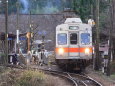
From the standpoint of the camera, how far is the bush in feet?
48.3

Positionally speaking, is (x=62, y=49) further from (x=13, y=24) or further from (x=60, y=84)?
(x=13, y=24)

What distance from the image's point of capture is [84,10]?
4216 cm

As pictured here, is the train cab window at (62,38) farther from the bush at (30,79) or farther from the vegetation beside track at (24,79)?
the bush at (30,79)

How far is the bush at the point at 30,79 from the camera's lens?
1473 centimetres

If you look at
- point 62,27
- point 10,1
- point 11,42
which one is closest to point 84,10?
point 11,42

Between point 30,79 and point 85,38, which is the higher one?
point 85,38

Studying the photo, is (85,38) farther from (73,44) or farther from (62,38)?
(62,38)

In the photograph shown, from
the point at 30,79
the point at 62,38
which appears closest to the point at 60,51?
the point at 62,38

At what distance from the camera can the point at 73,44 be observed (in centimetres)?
2289

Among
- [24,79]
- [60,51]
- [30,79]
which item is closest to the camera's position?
[24,79]

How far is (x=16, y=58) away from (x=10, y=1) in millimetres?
45523

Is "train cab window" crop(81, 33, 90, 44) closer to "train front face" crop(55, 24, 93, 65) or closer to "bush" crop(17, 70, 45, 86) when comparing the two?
"train front face" crop(55, 24, 93, 65)

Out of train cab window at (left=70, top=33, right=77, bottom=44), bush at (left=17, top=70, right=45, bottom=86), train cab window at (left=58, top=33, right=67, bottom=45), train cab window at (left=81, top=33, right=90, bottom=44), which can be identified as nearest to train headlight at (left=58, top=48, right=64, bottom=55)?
train cab window at (left=58, top=33, right=67, bottom=45)

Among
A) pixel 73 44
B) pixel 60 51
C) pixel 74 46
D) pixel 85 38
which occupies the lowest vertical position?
pixel 60 51
